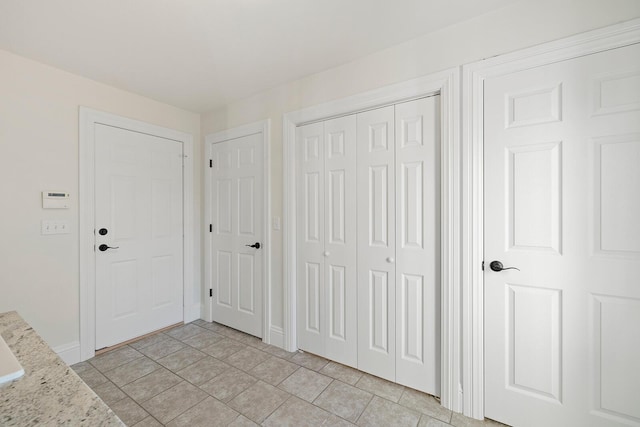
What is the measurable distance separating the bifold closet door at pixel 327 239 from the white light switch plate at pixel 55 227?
76.9 inches

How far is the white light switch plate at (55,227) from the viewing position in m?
2.18

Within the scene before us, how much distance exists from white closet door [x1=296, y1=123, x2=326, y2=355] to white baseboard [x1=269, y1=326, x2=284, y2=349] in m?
0.18

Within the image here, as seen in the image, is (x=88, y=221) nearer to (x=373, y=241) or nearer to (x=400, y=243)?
(x=373, y=241)

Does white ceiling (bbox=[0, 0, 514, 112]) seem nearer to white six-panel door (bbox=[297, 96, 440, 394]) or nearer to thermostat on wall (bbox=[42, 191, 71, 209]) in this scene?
white six-panel door (bbox=[297, 96, 440, 394])

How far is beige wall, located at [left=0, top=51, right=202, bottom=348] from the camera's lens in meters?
2.02

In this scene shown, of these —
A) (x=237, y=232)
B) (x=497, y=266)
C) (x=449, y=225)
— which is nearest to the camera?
(x=497, y=266)

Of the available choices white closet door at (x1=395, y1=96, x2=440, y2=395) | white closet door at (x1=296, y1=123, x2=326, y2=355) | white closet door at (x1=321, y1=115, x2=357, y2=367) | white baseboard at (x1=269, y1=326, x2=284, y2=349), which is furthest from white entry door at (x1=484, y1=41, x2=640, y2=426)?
white baseboard at (x1=269, y1=326, x2=284, y2=349)

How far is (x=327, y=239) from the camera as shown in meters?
2.32

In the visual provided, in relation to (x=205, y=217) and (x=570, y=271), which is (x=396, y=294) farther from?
(x=205, y=217)

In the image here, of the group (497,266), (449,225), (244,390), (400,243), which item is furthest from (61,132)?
(497,266)

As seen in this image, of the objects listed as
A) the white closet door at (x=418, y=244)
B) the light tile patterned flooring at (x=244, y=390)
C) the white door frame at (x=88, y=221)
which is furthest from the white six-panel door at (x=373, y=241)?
the white door frame at (x=88, y=221)

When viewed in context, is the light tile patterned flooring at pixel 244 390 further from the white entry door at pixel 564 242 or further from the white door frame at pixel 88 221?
the white entry door at pixel 564 242

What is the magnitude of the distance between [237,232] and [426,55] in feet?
7.58

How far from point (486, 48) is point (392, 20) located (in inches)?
23.4
